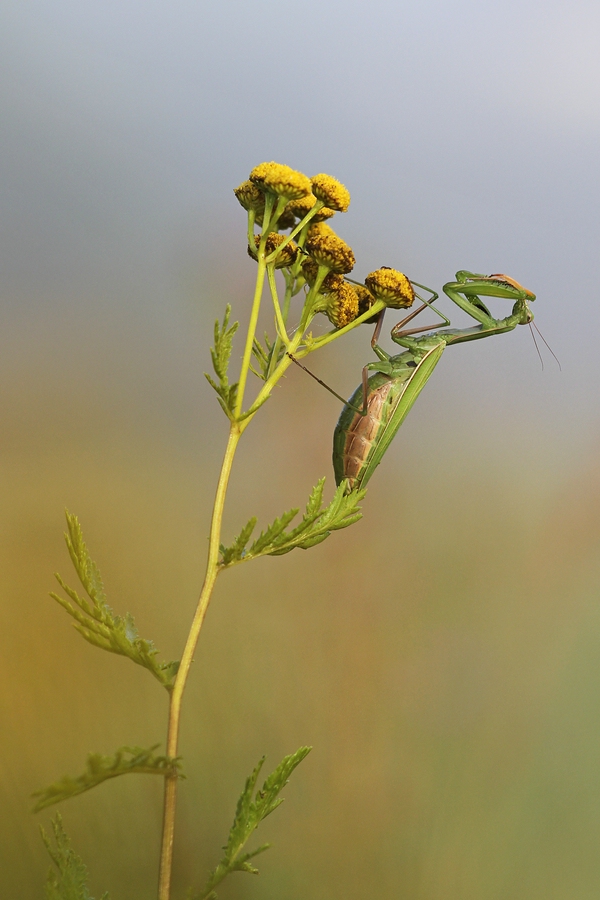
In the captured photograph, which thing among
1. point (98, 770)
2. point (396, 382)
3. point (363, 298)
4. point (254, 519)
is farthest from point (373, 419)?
point (98, 770)

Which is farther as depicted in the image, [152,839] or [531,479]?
[531,479]

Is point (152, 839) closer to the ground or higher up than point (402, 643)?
closer to the ground

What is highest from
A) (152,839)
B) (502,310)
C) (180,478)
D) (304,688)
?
(502,310)

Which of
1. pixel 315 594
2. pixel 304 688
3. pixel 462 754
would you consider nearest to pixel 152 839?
pixel 304 688

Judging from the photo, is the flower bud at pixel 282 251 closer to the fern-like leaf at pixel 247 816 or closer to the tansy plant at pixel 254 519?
the tansy plant at pixel 254 519

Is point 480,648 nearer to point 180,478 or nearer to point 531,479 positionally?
point 531,479

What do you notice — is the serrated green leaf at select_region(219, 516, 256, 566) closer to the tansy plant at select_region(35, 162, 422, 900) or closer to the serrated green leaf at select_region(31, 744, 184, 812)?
the tansy plant at select_region(35, 162, 422, 900)

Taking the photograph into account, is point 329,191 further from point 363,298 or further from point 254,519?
point 254,519

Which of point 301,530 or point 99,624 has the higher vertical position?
point 301,530
